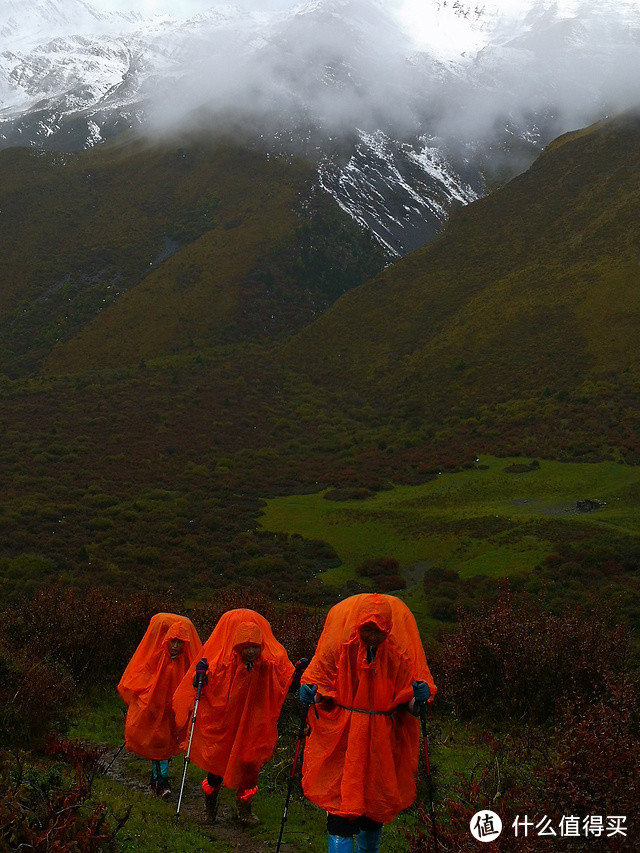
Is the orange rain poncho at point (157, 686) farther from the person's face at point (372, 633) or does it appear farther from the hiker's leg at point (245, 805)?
the person's face at point (372, 633)

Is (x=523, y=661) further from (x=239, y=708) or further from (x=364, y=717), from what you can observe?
(x=364, y=717)

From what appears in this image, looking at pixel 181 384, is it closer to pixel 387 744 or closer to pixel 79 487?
pixel 79 487

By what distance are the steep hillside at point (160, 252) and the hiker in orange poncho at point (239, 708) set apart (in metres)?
79.5

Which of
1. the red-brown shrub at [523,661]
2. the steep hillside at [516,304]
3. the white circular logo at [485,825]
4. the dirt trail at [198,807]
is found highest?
the steep hillside at [516,304]

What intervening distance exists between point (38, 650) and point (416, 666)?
863 cm

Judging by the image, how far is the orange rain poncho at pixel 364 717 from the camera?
212 inches

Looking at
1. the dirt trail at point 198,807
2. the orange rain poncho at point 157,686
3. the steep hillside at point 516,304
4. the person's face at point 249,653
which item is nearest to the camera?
the dirt trail at point 198,807

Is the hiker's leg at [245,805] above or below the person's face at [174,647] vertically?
below

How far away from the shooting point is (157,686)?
8.13 meters

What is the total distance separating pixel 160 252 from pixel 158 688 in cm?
10610

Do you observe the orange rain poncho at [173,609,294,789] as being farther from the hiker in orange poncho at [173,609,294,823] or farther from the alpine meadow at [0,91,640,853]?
the alpine meadow at [0,91,640,853]

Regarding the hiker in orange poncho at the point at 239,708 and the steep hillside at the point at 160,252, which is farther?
the steep hillside at the point at 160,252

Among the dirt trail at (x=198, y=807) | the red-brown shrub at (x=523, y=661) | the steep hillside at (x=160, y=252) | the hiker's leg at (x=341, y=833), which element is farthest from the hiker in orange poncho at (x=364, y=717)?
the steep hillside at (x=160, y=252)

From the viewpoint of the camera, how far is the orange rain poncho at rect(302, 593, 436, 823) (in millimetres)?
5387
